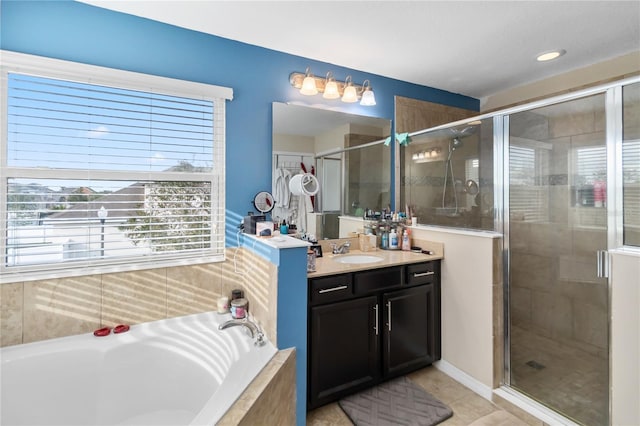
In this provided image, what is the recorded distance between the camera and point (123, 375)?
1654 millimetres

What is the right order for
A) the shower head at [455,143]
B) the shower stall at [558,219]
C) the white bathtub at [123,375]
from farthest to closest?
the shower head at [455,143] → the shower stall at [558,219] → the white bathtub at [123,375]

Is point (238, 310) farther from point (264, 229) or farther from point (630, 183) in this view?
point (630, 183)

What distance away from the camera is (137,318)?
1.92 meters

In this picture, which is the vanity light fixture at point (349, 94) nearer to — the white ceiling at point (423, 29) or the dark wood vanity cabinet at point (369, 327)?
the white ceiling at point (423, 29)

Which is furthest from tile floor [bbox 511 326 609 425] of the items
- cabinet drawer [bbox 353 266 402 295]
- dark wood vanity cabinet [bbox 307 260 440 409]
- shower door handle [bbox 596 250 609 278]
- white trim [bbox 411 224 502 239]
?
cabinet drawer [bbox 353 266 402 295]

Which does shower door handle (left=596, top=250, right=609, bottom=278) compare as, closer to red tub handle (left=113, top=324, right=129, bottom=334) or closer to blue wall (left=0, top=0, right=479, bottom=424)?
blue wall (left=0, top=0, right=479, bottom=424)

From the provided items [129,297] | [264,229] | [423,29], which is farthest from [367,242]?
[129,297]

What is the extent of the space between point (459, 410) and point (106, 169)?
107 inches

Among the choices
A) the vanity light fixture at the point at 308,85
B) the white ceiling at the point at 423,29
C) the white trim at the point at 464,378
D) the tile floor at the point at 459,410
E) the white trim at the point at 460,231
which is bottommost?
the tile floor at the point at 459,410

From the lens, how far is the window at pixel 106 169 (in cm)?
168

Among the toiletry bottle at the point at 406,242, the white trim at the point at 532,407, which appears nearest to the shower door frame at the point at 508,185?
the white trim at the point at 532,407

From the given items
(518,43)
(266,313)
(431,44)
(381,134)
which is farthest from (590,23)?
(266,313)

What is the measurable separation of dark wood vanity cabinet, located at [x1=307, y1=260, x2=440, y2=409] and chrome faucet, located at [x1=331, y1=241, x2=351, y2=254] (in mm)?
544

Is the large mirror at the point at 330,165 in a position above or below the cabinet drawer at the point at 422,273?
above
